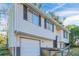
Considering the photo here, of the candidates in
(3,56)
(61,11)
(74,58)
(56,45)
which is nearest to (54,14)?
(61,11)

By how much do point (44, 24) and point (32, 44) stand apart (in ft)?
1.32

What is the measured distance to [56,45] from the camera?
4469 millimetres

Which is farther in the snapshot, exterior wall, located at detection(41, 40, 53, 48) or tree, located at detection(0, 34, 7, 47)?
exterior wall, located at detection(41, 40, 53, 48)

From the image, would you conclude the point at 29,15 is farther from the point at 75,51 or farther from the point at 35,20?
the point at 75,51

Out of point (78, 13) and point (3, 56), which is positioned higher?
point (78, 13)

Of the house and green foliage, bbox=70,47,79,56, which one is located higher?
the house

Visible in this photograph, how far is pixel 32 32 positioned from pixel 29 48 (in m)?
0.26

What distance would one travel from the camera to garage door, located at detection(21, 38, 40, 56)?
4332 mm

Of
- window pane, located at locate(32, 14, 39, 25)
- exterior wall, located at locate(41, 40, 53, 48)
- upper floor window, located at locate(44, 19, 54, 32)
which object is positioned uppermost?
window pane, located at locate(32, 14, 39, 25)

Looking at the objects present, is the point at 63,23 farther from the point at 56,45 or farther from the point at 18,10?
the point at 18,10

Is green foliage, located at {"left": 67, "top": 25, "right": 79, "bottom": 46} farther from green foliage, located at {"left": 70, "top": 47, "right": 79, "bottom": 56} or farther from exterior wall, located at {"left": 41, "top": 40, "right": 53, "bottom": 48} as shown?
exterior wall, located at {"left": 41, "top": 40, "right": 53, "bottom": 48}

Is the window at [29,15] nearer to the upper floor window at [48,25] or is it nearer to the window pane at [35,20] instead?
the window pane at [35,20]

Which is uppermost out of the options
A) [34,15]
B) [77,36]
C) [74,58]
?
[34,15]

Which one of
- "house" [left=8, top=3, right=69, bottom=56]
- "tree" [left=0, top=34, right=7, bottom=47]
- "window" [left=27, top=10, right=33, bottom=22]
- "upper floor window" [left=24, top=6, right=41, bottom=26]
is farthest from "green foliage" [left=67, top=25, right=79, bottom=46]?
"tree" [left=0, top=34, right=7, bottom=47]
